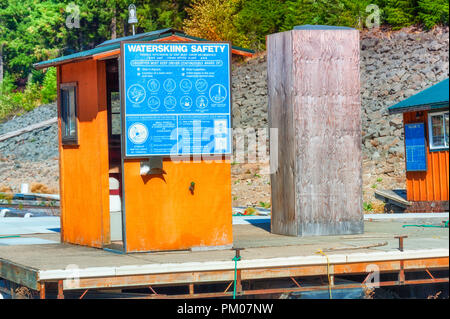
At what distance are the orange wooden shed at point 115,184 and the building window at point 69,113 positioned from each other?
1 centimetres

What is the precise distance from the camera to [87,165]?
1261 centimetres

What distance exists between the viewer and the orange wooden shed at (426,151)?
19859 mm

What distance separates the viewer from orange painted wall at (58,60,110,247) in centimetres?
1219

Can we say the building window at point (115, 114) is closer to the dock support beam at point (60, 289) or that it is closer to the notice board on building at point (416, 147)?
the dock support beam at point (60, 289)

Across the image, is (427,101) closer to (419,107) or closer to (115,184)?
(419,107)

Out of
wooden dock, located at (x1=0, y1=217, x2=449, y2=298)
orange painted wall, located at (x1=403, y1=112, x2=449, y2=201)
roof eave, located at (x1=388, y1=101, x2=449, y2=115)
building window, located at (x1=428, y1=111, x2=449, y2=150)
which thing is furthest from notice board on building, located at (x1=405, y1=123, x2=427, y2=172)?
wooden dock, located at (x1=0, y1=217, x2=449, y2=298)

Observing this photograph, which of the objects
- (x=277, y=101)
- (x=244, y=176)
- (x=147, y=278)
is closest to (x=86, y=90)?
(x=277, y=101)

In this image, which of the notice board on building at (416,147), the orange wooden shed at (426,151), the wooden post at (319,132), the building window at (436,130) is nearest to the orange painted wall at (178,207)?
the wooden post at (319,132)

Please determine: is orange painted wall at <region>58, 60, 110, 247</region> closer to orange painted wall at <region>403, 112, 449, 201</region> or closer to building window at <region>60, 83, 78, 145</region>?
building window at <region>60, 83, 78, 145</region>

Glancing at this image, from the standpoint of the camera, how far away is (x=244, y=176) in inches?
1281

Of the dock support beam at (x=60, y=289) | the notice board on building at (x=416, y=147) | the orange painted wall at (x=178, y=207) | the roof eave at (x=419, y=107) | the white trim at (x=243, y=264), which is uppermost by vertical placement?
the roof eave at (x=419, y=107)

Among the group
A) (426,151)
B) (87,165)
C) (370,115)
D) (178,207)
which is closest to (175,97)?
(178,207)
